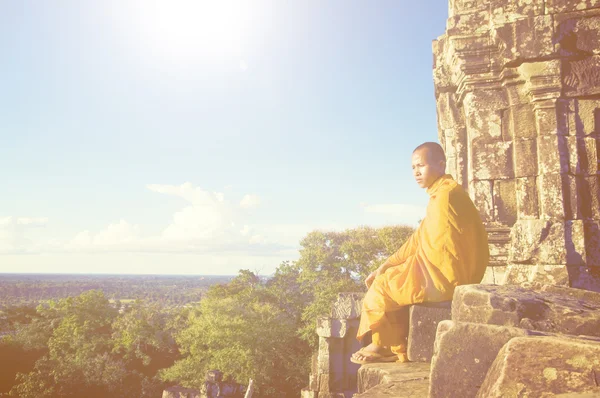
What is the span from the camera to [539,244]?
4094 mm

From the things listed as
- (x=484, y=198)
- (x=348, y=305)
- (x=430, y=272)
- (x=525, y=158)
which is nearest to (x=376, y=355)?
(x=430, y=272)

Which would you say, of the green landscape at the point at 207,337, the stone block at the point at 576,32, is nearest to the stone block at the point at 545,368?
the stone block at the point at 576,32

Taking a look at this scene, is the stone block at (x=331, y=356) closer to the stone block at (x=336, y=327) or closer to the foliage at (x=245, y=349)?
the stone block at (x=336, y=327)

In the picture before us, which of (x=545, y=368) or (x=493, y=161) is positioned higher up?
(x=493, y=161)

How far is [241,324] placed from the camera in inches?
858

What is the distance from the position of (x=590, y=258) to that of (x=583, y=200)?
601 millimetres

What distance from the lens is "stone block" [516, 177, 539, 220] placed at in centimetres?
430

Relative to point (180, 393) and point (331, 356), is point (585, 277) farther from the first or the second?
point (180, 393)

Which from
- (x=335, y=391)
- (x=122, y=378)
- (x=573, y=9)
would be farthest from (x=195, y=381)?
(x=573, y=9)

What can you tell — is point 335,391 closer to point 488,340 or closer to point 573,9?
point 488,340

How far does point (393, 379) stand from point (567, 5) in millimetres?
4314

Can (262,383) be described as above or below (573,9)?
below

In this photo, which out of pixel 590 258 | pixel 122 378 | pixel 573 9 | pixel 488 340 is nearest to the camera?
pixel 488 340

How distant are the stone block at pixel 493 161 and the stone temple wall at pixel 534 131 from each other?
0.01 metres
